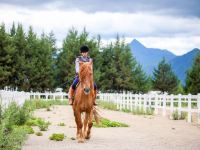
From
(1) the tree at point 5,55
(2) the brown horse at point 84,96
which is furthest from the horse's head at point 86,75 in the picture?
(1) the tree at point 5,55

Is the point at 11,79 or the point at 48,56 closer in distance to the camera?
the point at 11,79

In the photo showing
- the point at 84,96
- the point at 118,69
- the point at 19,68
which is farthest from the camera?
the point at 118,69

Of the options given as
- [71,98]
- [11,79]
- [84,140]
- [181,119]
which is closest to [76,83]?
[71,98]

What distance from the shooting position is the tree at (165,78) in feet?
309

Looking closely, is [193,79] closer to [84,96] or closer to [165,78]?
[165,78]

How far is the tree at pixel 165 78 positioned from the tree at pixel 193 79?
1385cm

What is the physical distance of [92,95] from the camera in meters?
15.0

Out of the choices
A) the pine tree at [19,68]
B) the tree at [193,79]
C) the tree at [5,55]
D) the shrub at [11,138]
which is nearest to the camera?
the shrub at [11,138]

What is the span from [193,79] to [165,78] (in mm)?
17123

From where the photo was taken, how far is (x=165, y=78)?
311 ft

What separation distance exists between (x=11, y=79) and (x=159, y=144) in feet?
209

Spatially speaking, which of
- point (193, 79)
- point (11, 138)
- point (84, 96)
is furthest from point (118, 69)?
point (11, 138)

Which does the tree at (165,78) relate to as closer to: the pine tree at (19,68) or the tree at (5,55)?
the pine tree at (19,68)

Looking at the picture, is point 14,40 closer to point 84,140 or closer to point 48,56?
point 48,56
